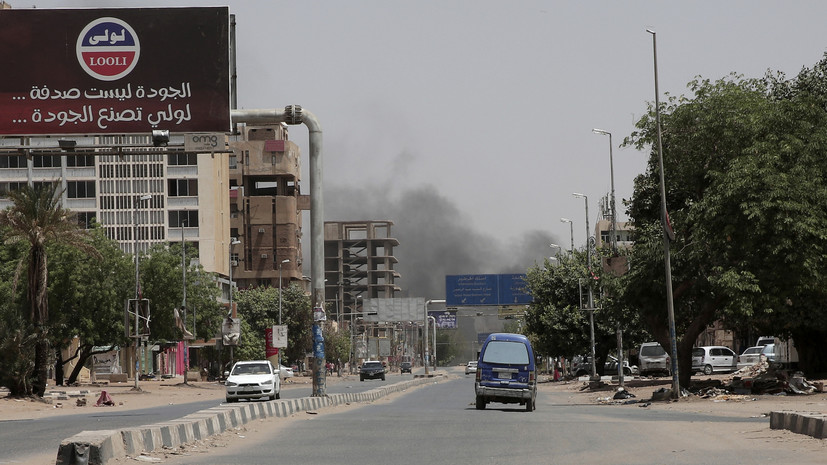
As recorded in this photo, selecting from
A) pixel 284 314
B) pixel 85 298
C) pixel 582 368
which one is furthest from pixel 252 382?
pixel 284 314

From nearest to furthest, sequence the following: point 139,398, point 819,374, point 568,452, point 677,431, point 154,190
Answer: point 568,452, point 677,431, point 819,374, point 139,398, point 154,190

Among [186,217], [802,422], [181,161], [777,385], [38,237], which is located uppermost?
[181,161]

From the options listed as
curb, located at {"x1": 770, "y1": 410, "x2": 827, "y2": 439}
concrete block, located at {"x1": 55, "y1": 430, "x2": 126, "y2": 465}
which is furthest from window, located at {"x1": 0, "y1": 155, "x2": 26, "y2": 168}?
concrete block, located at {"x1": 55, "y1": 430, "x2": 126, "y2": 465}

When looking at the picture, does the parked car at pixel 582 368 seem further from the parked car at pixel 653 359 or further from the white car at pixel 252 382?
the white car at pixel 252 382

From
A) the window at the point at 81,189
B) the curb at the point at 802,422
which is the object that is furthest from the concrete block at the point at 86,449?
the window at the point at 81,189

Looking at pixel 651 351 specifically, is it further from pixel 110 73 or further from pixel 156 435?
pixel 156 435

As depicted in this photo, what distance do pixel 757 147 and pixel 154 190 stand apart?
308 ft

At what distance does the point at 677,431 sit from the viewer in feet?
66.0

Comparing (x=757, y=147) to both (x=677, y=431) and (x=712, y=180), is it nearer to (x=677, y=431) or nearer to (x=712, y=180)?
(x=712, y=180)

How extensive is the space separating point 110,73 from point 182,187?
95603 millimetres

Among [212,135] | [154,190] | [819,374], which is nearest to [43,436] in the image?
[212,135]

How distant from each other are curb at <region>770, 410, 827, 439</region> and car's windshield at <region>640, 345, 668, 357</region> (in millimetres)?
47590

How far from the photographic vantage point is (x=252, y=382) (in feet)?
134

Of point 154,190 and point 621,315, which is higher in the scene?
point 154,190
